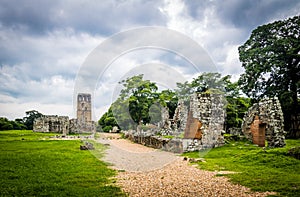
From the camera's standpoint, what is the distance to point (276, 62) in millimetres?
26047

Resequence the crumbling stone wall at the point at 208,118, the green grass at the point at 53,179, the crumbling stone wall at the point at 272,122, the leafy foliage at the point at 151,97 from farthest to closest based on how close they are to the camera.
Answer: the leafy foliage at the point at 151,97
the crumbling stone wall at the point at 208,118
the crumbling stone wall at the point at 272,122
the green grass at the point at 53,179

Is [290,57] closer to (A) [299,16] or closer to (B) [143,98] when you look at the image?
(A) [299,16]

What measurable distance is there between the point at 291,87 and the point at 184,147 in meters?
19.1

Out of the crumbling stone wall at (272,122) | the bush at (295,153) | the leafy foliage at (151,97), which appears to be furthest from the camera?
the leafy foliage at (151,97)

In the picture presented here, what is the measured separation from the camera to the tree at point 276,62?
25828 mm

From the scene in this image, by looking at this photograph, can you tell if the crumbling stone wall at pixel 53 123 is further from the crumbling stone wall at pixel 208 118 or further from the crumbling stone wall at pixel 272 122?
the crumbling stone wall at pixel 272 122

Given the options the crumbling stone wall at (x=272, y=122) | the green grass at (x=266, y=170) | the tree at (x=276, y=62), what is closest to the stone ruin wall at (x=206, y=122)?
the green grass at (x=266, y=170)

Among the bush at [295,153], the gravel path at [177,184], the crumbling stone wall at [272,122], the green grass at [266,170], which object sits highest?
the crumbling stone wall at [272,122]

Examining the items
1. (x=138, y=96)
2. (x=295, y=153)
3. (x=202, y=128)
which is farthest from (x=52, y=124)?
(x=295, y=153)

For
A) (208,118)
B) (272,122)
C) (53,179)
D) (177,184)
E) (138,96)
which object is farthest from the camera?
(138,96)

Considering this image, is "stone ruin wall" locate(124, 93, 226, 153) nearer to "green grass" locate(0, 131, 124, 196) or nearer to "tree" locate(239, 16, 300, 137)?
"green grass" locate(0, 131, 124, 196)

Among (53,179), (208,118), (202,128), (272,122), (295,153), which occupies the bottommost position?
(53,179)

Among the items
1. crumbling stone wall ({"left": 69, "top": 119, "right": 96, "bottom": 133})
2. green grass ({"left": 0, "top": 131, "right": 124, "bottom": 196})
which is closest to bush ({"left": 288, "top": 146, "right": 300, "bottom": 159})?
green grass ({"left": 0, "top": 131, "right": 124, "bottom": 196})

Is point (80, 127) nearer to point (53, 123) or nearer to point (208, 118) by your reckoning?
point (53, 123)
